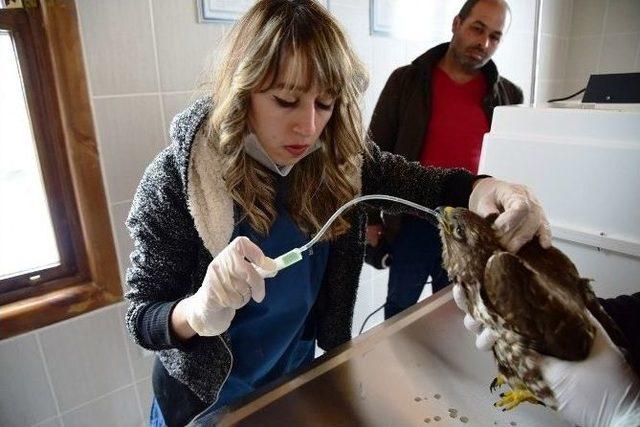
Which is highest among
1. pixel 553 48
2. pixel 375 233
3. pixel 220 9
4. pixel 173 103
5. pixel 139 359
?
pixel 220 9

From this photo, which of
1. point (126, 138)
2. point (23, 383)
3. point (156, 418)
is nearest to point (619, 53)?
point (126, 138)

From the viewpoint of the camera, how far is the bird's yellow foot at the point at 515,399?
27.0 inches

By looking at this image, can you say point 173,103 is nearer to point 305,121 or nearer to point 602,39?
point 305,121

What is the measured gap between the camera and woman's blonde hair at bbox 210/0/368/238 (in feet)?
2.31

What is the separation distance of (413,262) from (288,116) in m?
1.09

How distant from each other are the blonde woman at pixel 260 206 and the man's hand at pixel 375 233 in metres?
0.69

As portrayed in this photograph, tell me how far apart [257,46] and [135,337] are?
537 millimetres

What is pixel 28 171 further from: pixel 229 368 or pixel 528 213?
pixel 528 213

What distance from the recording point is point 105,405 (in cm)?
135

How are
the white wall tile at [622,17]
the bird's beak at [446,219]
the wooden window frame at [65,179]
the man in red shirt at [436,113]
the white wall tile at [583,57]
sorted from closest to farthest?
the bird's beak at [446,219], the wooden window frame at [65,179], the man in red shirt at [436,113], the white wall tile at [622,17], the white wall tile at [583,57]

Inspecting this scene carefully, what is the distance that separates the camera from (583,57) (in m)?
2.80

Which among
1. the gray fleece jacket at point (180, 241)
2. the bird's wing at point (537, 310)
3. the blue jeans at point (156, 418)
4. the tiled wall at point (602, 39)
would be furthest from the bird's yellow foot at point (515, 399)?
the tiled wall at point (602, 39)

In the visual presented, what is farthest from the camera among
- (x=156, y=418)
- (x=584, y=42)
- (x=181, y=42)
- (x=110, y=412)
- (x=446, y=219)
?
(x=584, y=42)

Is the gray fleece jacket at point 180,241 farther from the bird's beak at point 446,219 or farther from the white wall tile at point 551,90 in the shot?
the white wall tile at point 551,90
